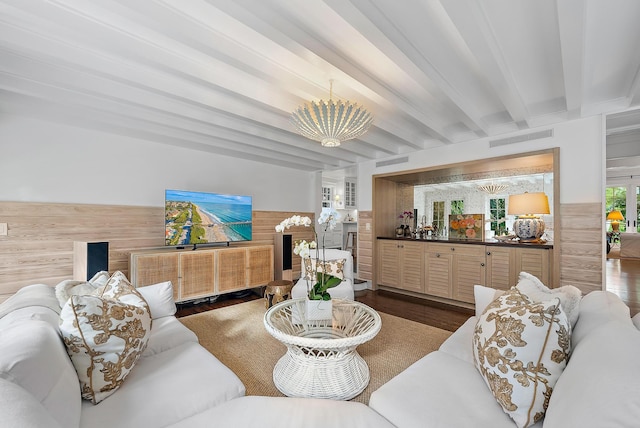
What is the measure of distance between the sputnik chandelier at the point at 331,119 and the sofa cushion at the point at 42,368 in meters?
2.09

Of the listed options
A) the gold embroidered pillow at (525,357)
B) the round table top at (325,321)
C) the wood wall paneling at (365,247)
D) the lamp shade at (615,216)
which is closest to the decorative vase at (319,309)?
the round table top at (325,321)

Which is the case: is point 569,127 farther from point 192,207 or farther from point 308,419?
point 192,207

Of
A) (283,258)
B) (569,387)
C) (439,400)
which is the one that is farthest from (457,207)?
(569,387)

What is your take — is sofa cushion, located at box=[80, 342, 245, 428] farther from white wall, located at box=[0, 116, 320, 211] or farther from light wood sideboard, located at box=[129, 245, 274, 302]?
white wall, located at box=[0, 116, 320, 211]

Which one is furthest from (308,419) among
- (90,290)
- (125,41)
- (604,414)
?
(125,41)

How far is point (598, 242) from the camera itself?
290 centimetres

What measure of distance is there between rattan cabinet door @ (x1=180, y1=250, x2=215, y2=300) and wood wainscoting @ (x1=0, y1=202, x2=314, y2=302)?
24.9 inches

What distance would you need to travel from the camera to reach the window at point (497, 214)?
166 inches

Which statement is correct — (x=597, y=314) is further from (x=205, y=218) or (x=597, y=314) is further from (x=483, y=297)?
(x=205, y=218)

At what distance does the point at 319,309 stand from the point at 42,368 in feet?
4.74

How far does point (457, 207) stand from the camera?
15.3 ft

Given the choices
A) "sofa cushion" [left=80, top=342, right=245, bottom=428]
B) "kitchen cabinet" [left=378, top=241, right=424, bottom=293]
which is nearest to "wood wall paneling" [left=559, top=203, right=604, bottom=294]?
"kitchen cabinet" [left=378, top=241, right=424, bottom=293]

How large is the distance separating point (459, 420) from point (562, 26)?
2197 millimetres

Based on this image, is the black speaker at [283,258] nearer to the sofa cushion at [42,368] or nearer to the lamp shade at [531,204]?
the lamp shade at [531,204]
